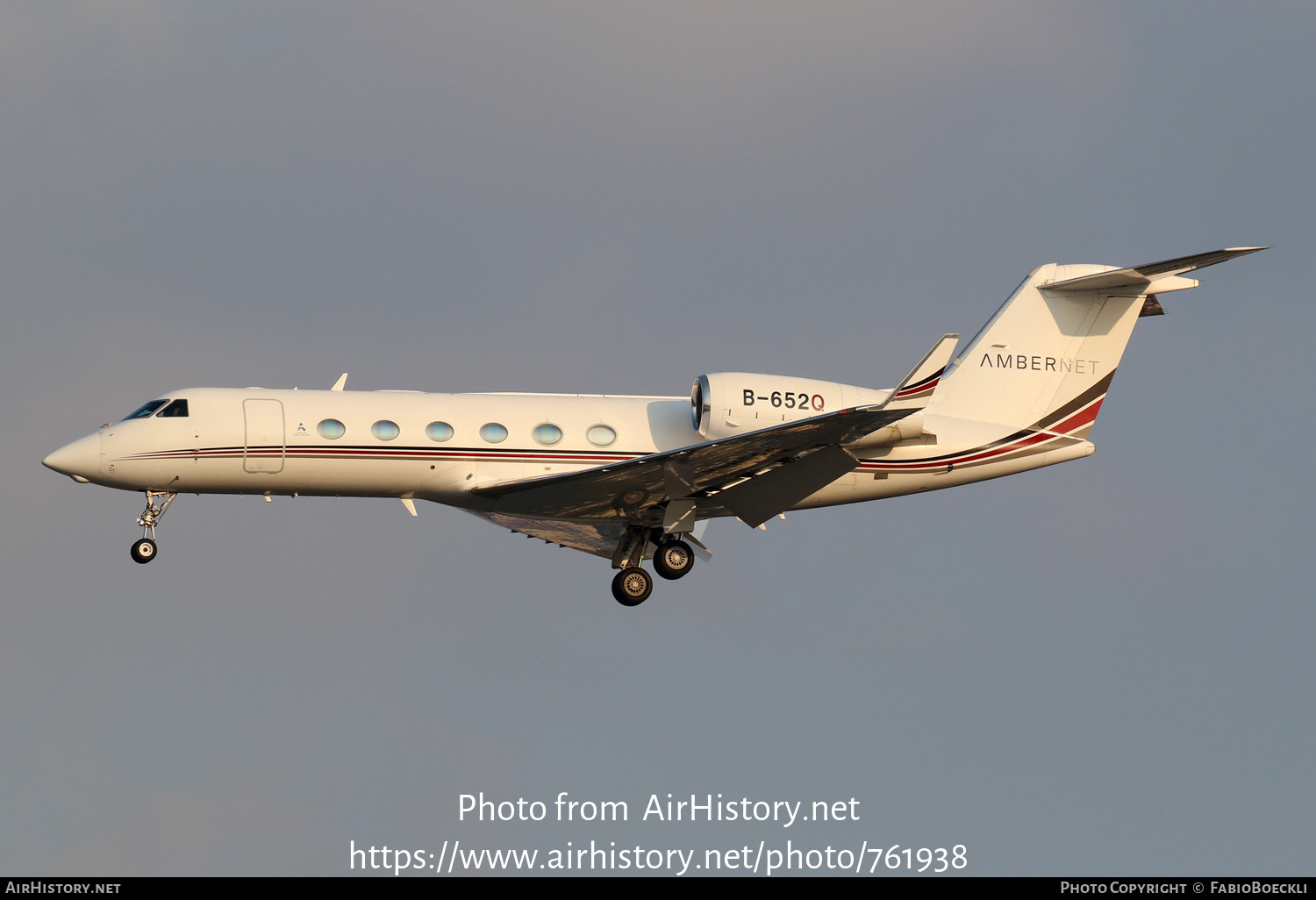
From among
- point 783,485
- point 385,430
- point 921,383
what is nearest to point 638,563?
point 783,485

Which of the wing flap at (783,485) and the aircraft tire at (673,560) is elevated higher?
the wing flap at (783,485)

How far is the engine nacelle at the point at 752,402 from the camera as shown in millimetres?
24359

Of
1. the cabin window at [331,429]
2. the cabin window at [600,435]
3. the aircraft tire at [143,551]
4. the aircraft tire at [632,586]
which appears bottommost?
the aircraft tire at [632,586]

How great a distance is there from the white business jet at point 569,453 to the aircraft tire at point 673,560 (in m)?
0.03

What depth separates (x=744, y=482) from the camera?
24281 millimetres

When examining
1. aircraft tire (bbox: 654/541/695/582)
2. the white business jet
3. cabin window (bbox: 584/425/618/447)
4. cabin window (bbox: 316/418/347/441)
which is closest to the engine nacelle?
the white business jet

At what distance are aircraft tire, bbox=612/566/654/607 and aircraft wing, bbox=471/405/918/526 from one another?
100 cm

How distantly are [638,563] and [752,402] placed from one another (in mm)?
3837

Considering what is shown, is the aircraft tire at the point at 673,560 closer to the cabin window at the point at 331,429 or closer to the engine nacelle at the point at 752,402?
the engine nacelle at the point at 752,402

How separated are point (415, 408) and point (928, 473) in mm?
8759

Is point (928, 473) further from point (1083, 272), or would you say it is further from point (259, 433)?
point (259, 433)

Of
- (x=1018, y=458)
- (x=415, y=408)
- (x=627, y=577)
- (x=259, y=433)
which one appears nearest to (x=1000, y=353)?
(x=1018, y=458)

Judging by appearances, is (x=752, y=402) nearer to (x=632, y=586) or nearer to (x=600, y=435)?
(x=600, y=435)

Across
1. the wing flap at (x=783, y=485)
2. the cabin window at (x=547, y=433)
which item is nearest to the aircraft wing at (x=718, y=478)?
the wing flap at (x=783, y=485)
